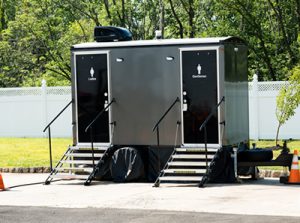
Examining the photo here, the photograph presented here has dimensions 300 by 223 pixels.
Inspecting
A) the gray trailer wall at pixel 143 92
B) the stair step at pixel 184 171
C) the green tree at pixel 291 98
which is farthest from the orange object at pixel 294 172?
the green tree at pixel 291 98

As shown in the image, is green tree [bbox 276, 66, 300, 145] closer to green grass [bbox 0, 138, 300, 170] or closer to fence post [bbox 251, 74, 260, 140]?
green grass [bbox 0, 138, 300, 170]

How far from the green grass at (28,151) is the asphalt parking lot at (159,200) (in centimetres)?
388

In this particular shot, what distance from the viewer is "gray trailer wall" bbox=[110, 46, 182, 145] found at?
16595 millimetres

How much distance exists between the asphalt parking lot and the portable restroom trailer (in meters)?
1.13

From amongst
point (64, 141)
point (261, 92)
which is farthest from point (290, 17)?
point (64, 141)

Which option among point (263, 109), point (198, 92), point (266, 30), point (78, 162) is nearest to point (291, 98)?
point (198, 92)

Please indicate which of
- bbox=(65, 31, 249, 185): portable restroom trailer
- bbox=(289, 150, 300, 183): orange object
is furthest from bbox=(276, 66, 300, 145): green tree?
bbox=(289, 150, 300, 183): orange object

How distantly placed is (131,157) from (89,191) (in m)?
1.72

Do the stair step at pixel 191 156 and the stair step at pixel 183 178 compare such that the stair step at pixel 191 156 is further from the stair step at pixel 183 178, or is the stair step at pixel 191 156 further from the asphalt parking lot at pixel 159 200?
the asphalt parking lot at pixel 159 200

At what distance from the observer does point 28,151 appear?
2389cm

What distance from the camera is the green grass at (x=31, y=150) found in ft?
67.2

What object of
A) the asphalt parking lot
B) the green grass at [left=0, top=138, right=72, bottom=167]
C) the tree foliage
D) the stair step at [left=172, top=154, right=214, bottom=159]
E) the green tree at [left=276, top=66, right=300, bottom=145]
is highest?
the tree foliage

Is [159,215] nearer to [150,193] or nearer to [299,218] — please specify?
[299,218]

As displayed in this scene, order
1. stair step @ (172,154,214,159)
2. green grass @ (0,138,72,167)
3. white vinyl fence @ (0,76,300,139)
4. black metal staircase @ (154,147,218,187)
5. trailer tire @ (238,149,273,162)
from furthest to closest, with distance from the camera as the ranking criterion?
white vinyl fence @ (0,76,300,139) < green grass @ (0,138,72,167) < stair step @ (172,154,214,159) < trailer tire @ (238,149,273,162) < black metal staircase @ (154,147,218,187)
